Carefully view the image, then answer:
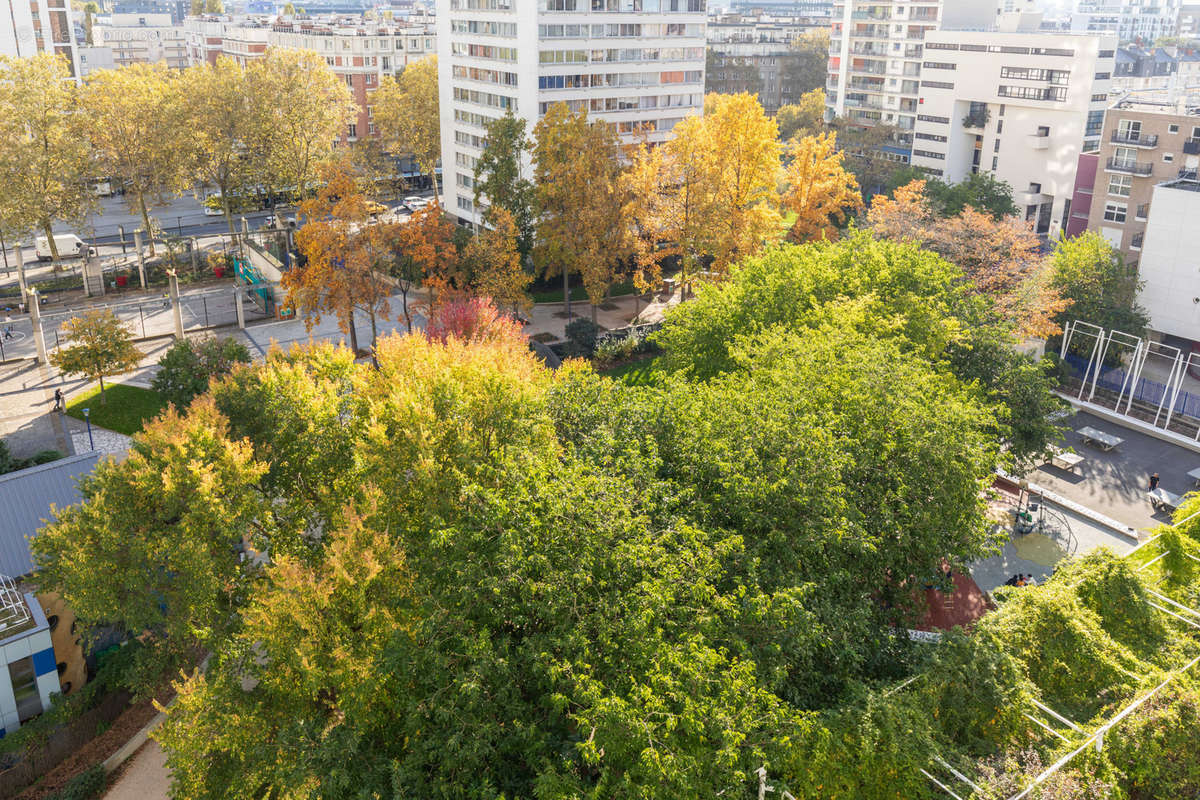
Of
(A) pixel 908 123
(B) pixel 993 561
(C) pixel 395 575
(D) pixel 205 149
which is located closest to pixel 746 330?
(B) pixel 993 561

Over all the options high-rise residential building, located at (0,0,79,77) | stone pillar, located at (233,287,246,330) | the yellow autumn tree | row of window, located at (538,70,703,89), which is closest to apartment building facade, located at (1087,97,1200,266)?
the yellow autumn tree

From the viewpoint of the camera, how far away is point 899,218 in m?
54.5

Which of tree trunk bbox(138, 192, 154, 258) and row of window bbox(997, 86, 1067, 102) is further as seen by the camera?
row of window bbox(997, 86, 1067, 102)

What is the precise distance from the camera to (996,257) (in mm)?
50750

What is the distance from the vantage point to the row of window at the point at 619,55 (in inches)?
2562

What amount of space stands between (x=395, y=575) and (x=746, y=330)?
64.7 feet

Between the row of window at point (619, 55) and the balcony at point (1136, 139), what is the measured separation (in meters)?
31.8

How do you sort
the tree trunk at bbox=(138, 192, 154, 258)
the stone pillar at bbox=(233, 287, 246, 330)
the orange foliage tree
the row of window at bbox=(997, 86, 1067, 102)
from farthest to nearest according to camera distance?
1. the row of window at bbox=(997, 86, 1067, 102)
2. the tree trunk at bbox=(138, 192, 154, 258)
3. the stone pillar at bbox=(233, 287, 246, 330)
4. the orange foliage tree

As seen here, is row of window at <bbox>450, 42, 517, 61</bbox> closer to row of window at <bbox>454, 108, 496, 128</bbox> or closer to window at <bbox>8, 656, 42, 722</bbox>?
row of window at <bbox>454, 108, 496, 128</bbox>

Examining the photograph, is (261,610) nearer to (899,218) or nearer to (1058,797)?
(1058,797)

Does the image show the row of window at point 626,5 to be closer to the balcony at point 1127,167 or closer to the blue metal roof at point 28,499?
the balcony at point 1127,167

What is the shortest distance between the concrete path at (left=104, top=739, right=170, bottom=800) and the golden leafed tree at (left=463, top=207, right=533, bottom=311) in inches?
1069

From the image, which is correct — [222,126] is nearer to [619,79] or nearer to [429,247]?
[619,79]

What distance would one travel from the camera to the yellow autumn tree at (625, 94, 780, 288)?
50.8m
